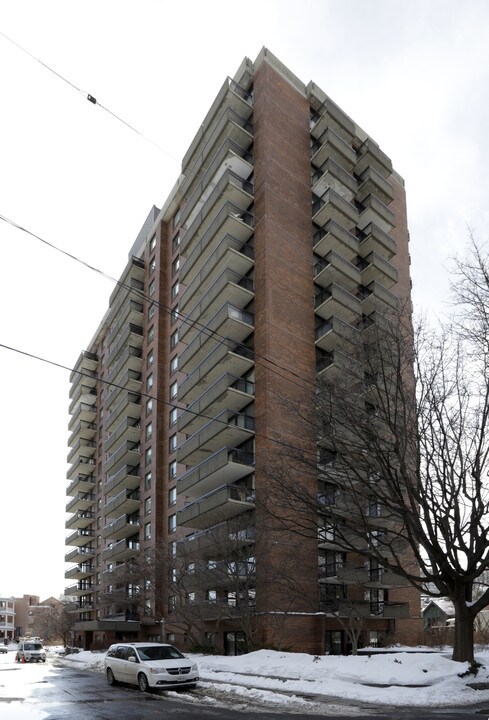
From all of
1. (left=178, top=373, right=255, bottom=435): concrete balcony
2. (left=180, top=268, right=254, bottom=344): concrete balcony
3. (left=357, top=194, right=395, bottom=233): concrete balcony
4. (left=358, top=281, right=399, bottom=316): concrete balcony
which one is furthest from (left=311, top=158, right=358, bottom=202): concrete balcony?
(left=178, top=373, right=255, bottom=435): concrete balcony

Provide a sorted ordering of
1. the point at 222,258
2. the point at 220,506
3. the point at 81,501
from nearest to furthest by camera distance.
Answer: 1. the point at 220,506
2. the point at 222,258
3. the point at 81,501

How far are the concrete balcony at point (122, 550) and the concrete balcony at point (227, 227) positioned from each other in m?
25.6

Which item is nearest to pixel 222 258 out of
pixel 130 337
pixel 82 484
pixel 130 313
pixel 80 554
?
pixel 130 337

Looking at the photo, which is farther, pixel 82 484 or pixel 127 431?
pixel 82 484

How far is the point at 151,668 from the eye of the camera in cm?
1764

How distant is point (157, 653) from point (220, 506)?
46.6 ft

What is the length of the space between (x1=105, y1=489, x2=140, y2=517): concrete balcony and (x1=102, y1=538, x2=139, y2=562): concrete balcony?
2.62 m

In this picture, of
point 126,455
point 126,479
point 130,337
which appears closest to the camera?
point 126,479

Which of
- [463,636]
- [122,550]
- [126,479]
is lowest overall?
[122,550]

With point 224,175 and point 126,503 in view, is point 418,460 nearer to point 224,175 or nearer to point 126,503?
point 224,175

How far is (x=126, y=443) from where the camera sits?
53844 mm

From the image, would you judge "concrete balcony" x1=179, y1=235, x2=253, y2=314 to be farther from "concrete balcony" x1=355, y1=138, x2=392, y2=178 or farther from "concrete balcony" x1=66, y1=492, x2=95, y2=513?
"concrete balcony" x1=66, y1=492, x2=95, y2=513

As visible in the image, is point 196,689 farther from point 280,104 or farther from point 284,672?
point 280,104

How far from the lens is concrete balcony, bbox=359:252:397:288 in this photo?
41.5 m
